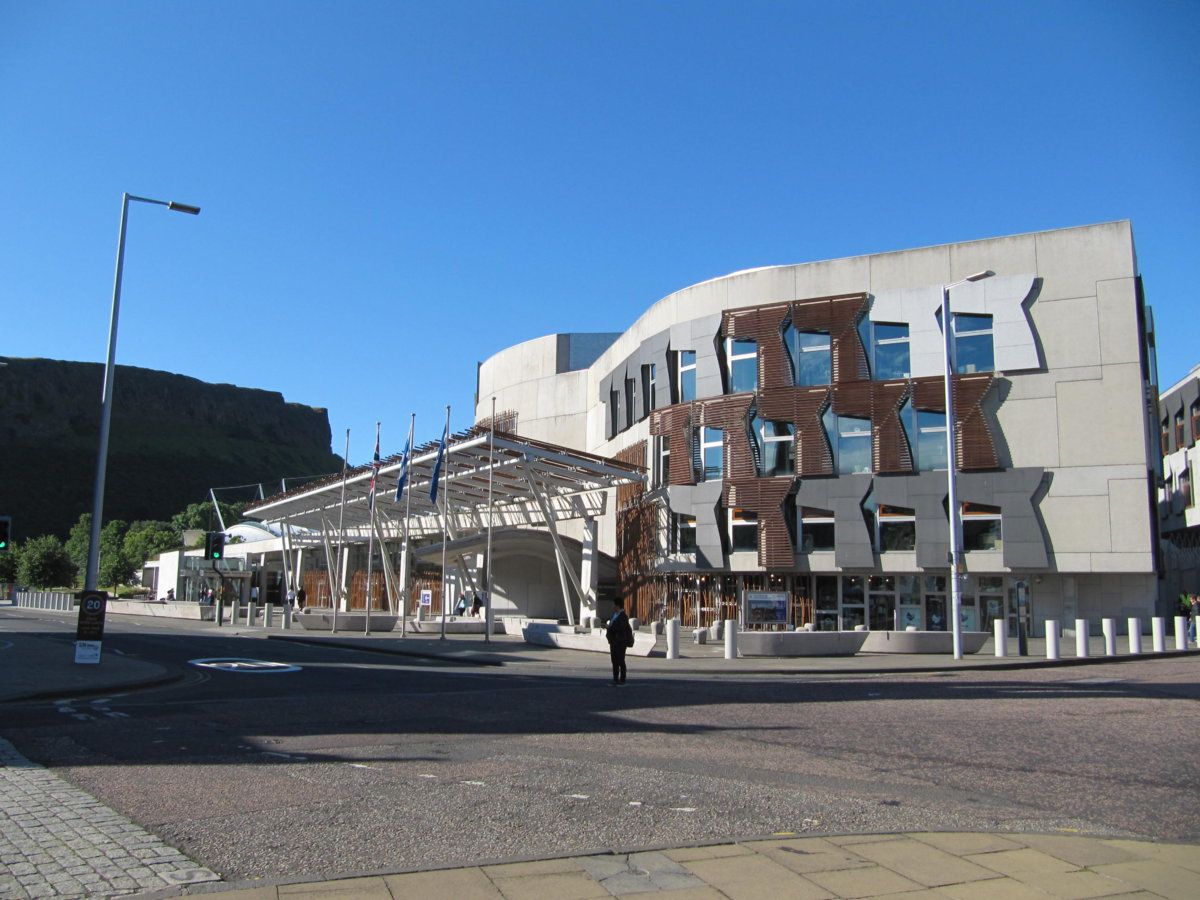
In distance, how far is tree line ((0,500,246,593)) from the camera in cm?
9256

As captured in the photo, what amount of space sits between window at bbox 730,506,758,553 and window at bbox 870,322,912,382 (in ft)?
25.2

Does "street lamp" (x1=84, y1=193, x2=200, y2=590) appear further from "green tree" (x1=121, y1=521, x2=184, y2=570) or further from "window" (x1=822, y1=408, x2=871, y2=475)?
"green tree" (x1=121, y1=521, x2=184, y2=570)

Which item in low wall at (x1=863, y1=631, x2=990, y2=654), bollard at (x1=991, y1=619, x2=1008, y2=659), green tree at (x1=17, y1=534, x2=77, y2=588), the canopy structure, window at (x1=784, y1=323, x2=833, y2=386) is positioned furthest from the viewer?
green tree at (x1=17, y1=534, x2=77, y2=588)

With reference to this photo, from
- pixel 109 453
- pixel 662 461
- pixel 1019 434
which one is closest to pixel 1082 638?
pixel 1019 434

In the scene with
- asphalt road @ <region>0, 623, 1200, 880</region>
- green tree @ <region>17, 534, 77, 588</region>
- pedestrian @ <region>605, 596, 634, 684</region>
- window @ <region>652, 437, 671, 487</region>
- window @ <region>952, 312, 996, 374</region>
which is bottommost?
asphalt road @ <region>0, 623, 1200, 880</region>

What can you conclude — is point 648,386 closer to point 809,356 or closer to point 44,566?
point 809,356

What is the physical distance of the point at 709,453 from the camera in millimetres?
41969

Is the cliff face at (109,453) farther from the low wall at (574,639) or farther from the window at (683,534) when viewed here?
the low wall at (574,639)

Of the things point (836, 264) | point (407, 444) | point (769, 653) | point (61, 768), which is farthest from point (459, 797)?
point (836, 264)

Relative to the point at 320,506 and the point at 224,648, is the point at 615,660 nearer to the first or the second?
the point at 224,648

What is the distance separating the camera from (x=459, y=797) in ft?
24.1

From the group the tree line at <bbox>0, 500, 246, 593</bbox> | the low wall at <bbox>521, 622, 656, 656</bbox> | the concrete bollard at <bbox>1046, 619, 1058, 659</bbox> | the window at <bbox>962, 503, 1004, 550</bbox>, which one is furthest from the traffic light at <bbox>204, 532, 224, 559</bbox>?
the tree line at <bbox>0, 500, 246, 593</bbox>

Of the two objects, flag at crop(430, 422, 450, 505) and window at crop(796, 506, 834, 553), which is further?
window at crop(796, 506, 834, 553)

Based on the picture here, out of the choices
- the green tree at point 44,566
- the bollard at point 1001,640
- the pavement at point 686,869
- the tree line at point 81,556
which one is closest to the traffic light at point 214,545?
the bollard at point 1001,640
